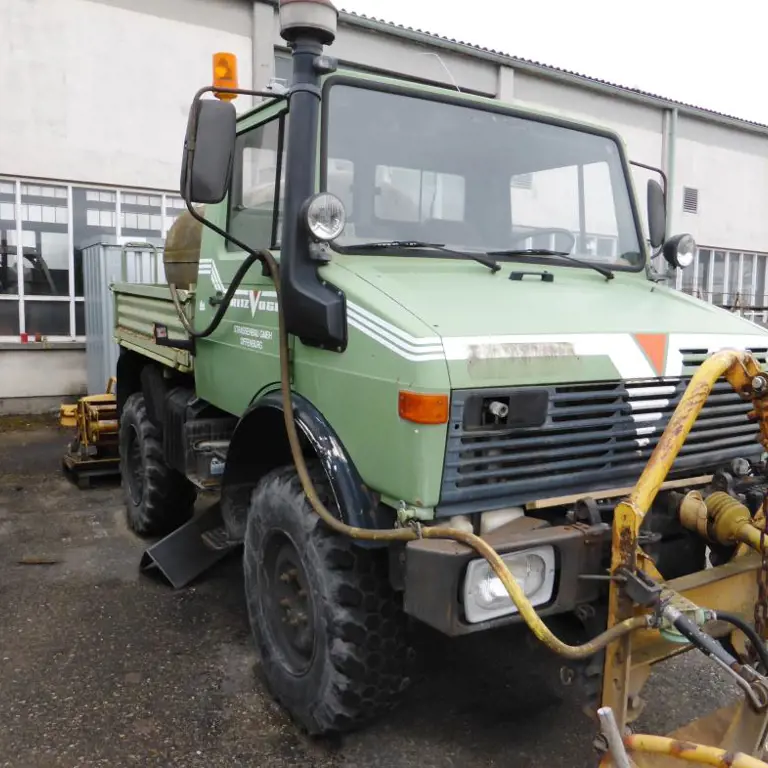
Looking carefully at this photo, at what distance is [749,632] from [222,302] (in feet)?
8.46

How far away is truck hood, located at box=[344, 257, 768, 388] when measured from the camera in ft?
7.84

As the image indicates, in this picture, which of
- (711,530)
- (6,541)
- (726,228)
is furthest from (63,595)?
(726,228)

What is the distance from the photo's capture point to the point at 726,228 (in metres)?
17.6

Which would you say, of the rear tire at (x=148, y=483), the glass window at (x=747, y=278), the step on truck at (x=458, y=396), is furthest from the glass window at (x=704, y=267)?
the rear tire at (x=148, y=483)

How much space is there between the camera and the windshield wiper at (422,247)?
2981mm

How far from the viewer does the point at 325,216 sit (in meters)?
2.75

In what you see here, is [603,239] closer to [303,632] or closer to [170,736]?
[303,632]

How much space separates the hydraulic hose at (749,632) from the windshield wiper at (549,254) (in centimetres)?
167

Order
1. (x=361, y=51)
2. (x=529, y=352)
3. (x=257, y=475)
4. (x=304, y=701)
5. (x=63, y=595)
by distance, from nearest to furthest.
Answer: (x=529, y=352) < (x=304, y=701) < (x=257, y=475) < (x=63, y=595) < (x=361, y=51)

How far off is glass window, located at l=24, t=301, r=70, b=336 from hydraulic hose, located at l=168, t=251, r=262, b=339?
6.60 meters

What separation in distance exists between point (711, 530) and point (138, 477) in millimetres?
4187

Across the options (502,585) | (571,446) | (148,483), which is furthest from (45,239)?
(502,585)

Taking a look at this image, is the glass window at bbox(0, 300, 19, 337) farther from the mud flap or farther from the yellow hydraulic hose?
the yellow hydraulic hose

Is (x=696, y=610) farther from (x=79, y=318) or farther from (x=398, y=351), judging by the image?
(x=79, y=318)
